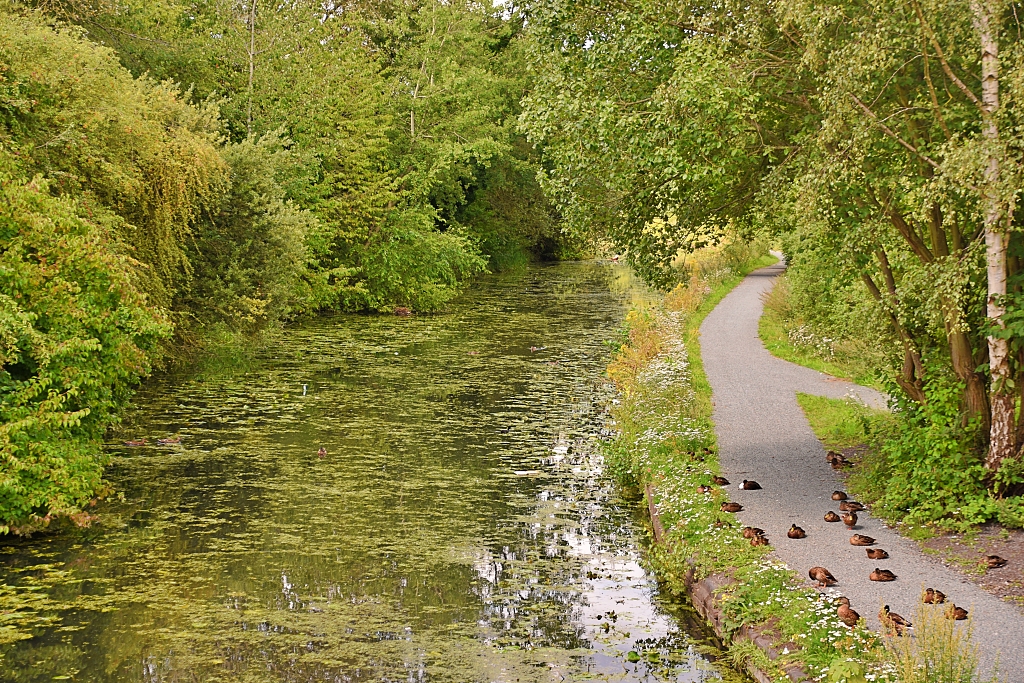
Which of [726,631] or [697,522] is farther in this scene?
[697,522]

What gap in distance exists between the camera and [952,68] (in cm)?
1035

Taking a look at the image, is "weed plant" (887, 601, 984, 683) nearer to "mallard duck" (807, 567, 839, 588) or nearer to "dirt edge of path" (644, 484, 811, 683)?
"dirt edge of path" (644, 484, 811, 683)

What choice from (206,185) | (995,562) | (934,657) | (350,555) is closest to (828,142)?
(995,562)

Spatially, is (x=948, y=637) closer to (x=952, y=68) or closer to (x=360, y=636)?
(x=360, y=636)

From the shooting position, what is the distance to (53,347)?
36.2 feet

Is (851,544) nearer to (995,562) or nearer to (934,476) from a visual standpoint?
(995,562)

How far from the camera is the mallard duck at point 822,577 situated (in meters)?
8.13

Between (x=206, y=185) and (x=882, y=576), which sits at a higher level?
(x=206, y=185)

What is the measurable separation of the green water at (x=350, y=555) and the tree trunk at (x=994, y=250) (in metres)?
3.54

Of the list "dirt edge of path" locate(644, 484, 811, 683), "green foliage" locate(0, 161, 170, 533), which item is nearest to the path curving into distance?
"dirt edge of path" locate(644, 484, 811, 683)

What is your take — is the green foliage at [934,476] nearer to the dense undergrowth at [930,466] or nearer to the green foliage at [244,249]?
the dense undergrowth at [930,466]

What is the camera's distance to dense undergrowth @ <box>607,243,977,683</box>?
6.93 m

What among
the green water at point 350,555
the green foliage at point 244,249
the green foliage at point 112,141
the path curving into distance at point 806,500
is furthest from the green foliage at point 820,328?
the green foliage at point 112,141

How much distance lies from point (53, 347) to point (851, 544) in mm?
8297
